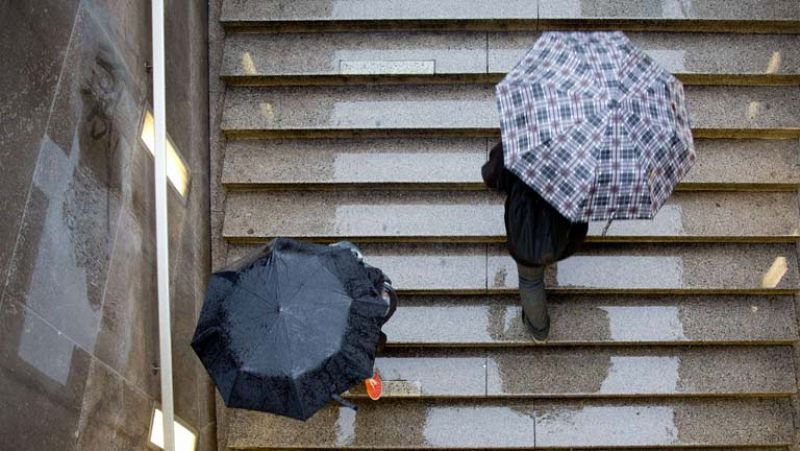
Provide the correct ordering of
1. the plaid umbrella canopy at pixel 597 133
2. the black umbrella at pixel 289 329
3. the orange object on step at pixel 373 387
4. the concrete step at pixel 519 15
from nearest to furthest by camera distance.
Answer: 1. the black umbrella at pixel 289 329
2. the plaid umbrella canopy at pixel 597 133
3. the orange object on step at pixel 373 387
4. the concrete step at pixel 519 15

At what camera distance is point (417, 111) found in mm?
7867

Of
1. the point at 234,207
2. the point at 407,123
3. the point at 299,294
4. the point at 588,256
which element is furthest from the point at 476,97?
the point at 299,294

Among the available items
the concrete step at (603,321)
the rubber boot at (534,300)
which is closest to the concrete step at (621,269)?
the concrete step at (603,321)

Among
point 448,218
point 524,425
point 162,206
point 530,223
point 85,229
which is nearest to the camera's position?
point 85,229

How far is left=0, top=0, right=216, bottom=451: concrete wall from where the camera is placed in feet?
15.9

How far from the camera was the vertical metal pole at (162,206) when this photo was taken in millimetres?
5793

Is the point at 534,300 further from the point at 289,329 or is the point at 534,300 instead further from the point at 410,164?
the point at 289,329

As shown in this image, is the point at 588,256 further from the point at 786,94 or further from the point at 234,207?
the point at 234,207

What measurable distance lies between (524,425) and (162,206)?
12.6 feet

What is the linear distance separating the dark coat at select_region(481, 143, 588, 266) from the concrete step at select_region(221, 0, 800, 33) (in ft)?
7.22

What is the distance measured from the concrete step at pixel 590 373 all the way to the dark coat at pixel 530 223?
1.64 meters

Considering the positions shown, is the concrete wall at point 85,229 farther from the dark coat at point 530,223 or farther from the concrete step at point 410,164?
the dark coat at point 530,223

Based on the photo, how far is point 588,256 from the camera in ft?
25.1

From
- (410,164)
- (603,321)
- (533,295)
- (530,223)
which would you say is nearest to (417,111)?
(410,164)
